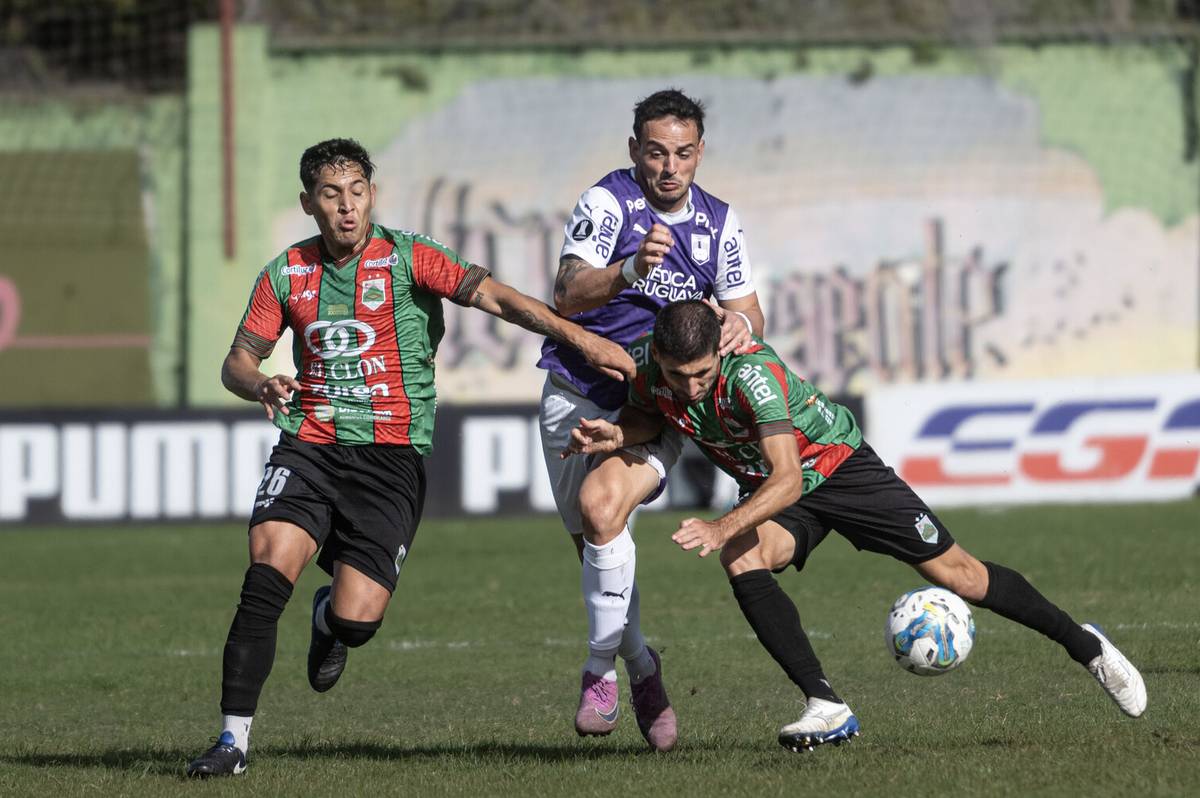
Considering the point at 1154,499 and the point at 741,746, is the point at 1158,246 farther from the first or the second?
the point at 741,746

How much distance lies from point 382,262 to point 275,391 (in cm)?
79

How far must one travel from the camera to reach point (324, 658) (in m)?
7.31

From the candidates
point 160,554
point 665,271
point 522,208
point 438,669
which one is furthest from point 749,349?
point 522,208

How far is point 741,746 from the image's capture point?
6.65m

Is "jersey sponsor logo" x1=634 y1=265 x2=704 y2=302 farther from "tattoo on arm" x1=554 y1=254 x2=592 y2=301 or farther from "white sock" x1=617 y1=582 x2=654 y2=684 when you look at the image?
"white sock" x1=617 y1=582 x2=654 y2=684

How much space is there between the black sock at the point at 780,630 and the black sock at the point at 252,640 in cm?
165

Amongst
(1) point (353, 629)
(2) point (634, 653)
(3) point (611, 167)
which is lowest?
(2) point (634, 653)

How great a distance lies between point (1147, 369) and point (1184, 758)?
18392 millimetres

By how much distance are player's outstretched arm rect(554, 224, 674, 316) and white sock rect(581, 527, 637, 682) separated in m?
0.88

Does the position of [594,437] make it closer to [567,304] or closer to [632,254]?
[567,304]

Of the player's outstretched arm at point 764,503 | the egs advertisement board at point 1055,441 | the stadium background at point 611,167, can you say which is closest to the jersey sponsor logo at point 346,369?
the player's outstretched arm at point 764,503

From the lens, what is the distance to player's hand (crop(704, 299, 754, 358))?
646 cm

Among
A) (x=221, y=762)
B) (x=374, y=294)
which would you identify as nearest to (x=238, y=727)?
(x=221, y=762)

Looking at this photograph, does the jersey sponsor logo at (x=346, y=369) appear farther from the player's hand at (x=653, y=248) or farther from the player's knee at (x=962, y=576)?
the player's knee at (x=962, y=576)
